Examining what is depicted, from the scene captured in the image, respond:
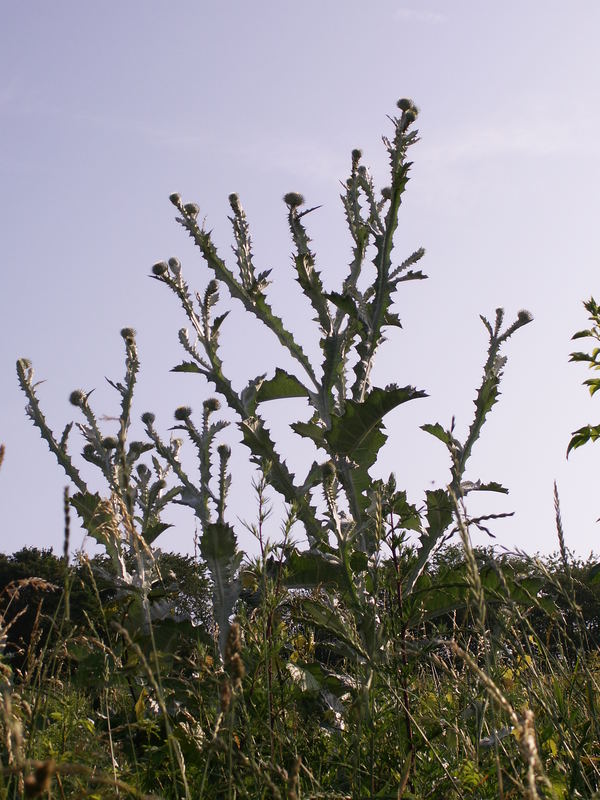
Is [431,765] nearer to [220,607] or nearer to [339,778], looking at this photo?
[339,778]

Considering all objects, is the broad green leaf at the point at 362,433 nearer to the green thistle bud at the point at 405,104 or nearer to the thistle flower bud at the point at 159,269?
the thistle flower bud at the point at 159,269

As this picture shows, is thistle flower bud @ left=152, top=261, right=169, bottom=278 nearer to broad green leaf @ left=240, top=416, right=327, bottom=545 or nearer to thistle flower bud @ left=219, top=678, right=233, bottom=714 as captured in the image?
broad green leaf @ left=240, top=416, right=327, bottom=545

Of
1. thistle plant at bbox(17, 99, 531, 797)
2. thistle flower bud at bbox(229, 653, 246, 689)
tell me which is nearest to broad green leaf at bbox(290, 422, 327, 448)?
thistle plant at bbox(17, 99, 531, 797)

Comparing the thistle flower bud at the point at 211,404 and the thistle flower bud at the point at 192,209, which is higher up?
the thistle flower bud at the point at 192,209

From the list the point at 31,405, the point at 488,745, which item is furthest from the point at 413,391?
the point at 31,405

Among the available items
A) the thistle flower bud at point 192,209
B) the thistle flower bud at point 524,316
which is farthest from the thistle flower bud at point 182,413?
the thistle flower bud at point 524,316

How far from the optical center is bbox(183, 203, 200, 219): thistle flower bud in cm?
524

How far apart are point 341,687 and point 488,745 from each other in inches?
60.6

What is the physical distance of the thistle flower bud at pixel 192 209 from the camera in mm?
5238

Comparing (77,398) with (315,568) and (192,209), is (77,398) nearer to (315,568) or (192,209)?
(192,209)

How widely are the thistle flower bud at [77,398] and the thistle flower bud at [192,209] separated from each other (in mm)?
1480

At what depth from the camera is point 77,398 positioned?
5496 millimetres

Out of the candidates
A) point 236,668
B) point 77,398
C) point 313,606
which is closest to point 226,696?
point 236,668

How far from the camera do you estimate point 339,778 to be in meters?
2.63
